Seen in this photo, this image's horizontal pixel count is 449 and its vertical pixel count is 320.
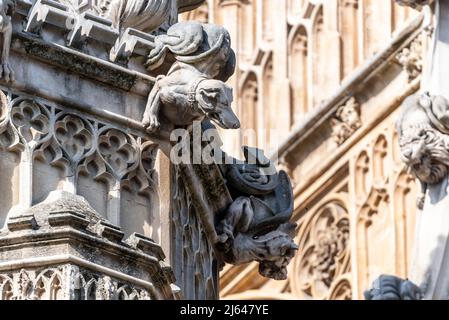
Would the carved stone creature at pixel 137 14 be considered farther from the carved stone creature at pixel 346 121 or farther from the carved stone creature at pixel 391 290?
the carved stone creature at pixel 346 121

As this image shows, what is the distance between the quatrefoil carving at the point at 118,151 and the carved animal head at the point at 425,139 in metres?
4.45

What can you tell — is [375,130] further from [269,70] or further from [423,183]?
[423,183]

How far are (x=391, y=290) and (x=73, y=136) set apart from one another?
2.15 metres

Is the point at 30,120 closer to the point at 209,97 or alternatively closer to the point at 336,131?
the point at 209,97

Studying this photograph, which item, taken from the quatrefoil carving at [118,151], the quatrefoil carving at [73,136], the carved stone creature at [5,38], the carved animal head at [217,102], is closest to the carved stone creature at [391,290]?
the carved animal head at [217,102]

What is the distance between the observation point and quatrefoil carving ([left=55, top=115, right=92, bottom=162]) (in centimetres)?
1958

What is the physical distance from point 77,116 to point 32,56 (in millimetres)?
384

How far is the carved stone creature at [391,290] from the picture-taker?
20.4 metres

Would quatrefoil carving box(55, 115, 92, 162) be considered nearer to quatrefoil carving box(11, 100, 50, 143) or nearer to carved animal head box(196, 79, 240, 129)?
quatrefoil carving box(11, 100, 50, 143)

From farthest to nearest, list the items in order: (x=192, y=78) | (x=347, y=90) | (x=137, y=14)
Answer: (x=347, y=90), (x=137, y=14), (x=192, y=78)

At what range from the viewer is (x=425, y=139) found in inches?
945

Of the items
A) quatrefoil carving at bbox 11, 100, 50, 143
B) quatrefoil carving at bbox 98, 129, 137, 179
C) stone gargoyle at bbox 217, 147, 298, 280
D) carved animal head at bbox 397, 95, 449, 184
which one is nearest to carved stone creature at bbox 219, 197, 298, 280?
stone gargoyle at bbox 217, 147, 298, 280

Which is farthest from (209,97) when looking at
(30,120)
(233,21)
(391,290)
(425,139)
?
(233,21)
